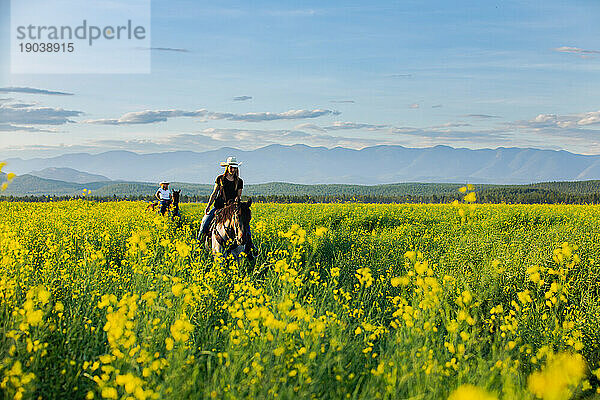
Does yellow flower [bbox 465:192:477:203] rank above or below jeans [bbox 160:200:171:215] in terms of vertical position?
above

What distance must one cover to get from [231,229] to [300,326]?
4702 millimetres

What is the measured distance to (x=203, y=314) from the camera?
23.0 feet

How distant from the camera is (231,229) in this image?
1002 centimetres

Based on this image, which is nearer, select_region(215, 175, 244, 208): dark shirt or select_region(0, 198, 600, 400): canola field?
select_region(0, 198, 600, 400): canola field

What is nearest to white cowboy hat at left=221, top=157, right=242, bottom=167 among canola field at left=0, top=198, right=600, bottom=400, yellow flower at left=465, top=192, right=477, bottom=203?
canola field at left=0, top=198, right=600, bottom=400

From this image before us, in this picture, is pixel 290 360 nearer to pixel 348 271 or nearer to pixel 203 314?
pixel 203 314

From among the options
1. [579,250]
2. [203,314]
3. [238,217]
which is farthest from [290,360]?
[579,250]

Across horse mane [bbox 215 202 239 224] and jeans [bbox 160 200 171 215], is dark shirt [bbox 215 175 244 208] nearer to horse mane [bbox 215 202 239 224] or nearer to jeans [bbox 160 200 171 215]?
horse mane [bbox 215 202 239 224]

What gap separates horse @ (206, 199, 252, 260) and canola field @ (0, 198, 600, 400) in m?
A: 0.36

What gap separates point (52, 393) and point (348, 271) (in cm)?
693

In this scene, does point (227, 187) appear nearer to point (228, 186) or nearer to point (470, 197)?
point (228, 186)

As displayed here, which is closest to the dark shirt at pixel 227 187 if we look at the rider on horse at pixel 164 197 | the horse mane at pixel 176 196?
the horse mane at pixel 176 196

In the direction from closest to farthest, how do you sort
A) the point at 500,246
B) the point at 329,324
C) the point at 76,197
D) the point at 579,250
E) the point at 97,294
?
the point at 329,324 < the point at 97,294 < the point at 579,250 < the point at 500,246 < the point at 76,197

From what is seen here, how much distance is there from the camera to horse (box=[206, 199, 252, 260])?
31.6 feet
